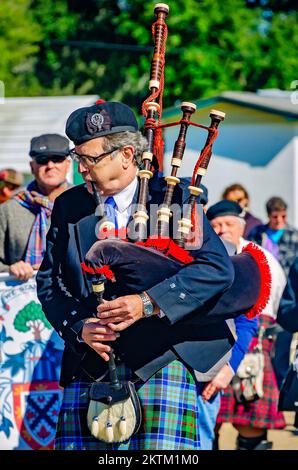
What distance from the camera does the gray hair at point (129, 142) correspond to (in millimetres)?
3920

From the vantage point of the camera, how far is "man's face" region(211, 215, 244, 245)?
249 inches

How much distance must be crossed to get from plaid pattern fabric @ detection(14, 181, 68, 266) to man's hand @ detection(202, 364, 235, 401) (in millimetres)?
1554

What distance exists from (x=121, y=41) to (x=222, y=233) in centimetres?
2950

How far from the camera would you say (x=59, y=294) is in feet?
13.4

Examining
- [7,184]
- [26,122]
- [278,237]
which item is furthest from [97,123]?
[26,122]

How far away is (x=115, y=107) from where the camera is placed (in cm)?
400

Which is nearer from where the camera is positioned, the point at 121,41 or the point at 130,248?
the point at 130,248

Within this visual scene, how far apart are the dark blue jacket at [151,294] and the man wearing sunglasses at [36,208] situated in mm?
2168

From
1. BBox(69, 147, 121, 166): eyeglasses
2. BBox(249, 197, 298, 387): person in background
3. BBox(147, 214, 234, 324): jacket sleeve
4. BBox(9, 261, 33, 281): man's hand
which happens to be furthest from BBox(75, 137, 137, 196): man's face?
BBox(249, 197, 298, 387): person in background

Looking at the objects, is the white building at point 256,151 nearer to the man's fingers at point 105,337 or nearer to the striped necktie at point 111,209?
the striped necktie at point 111,209

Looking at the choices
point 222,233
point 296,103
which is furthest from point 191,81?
point 222,233

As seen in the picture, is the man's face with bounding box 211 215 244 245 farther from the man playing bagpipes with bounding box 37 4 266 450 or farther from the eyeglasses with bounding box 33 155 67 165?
the man playing bagpipes with bounding box 37 4 266 450

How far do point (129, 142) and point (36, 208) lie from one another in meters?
2.62
